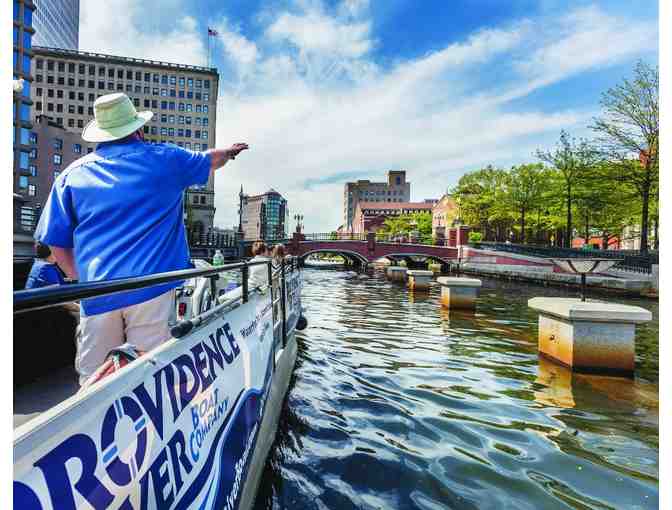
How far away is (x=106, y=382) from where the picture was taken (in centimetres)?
117

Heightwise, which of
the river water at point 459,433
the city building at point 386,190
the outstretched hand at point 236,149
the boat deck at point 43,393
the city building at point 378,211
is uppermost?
the city building at point 386,190

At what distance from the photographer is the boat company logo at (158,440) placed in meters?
0.93

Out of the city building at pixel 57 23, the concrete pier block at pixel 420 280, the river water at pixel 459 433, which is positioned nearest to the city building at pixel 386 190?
the city building at pixel 57 23

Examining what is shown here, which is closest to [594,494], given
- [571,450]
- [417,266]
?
[571,450]

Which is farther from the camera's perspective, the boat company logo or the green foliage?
the green foliage

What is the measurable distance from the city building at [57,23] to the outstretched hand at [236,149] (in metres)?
115

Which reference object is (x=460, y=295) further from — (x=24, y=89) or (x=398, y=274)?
(x=24, y=89)

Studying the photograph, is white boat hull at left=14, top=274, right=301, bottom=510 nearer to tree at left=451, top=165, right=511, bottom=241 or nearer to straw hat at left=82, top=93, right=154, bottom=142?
straw hat at left=82, top=93, right=154, bottom=142

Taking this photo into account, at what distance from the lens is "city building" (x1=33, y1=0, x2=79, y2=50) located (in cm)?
9000

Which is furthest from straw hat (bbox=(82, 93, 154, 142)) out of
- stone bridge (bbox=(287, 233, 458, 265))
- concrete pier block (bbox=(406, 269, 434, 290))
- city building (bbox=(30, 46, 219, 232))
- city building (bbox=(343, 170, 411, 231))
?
city building (bbox=(343, 170, 411, 231))

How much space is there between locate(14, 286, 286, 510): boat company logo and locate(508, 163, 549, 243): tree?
42.6 m

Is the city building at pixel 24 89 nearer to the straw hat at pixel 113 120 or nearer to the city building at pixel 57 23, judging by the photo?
the straw hat at pixel 113 120
